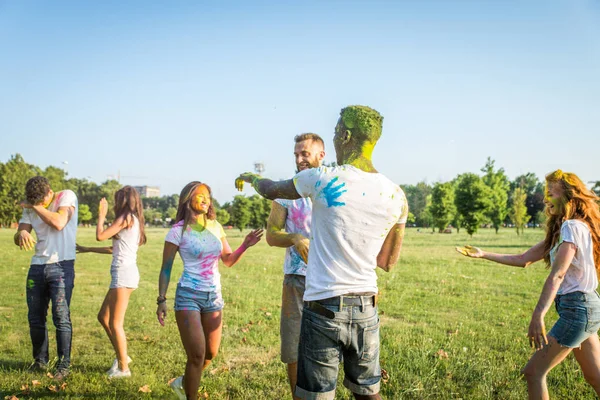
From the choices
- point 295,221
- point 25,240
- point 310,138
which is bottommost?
point 25,240

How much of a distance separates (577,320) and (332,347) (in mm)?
2486

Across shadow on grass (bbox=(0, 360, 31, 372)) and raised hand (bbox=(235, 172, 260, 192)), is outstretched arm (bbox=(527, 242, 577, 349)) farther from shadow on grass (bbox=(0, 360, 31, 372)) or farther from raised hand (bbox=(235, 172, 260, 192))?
shadow on grass (bbox=(0, 360, 31, 372))

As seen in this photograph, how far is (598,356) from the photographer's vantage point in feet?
14.4

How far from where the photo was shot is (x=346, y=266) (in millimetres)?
3232

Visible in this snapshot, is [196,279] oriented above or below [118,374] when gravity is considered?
above

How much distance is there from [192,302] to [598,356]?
3.88 m

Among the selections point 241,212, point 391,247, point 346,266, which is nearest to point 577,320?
point 391,247

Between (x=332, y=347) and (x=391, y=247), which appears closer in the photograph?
(x=332, y=347)

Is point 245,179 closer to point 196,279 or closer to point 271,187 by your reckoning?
point 271,187

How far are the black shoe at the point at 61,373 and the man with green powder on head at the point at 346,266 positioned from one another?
4164mm

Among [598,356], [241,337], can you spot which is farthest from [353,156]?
[241,337]

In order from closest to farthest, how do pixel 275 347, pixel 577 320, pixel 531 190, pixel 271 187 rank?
1. pixel 271 187
2. pixel 577 320
3. pixel 275 347
4. pixel 531 190

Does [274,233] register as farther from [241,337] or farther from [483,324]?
[483,324]

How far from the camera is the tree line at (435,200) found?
46.5m
